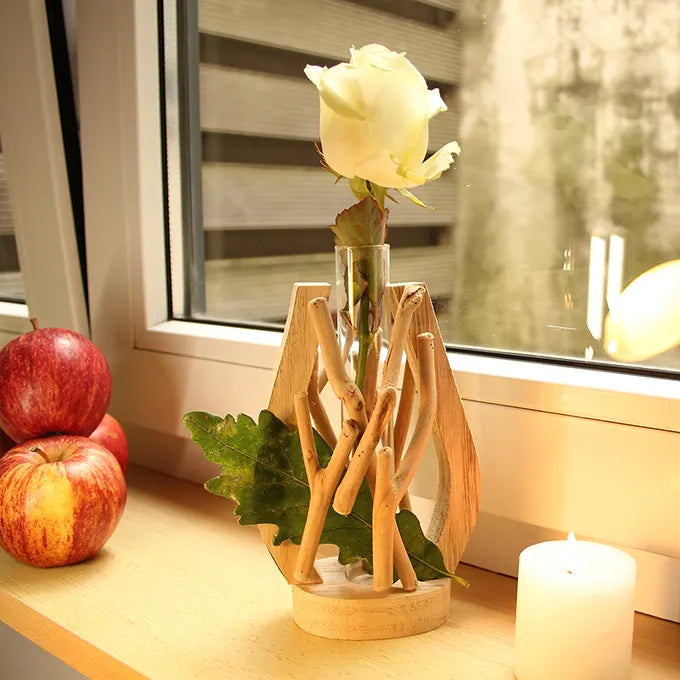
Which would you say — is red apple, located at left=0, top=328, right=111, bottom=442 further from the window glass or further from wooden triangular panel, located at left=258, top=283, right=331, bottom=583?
the window glass

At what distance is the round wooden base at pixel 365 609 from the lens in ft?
1.83

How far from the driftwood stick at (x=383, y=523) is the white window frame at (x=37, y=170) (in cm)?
59

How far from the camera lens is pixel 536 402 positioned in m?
Answer: 0.62

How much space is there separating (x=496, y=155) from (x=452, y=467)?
0.26m

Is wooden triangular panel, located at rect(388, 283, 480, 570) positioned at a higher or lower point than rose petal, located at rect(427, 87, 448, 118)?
lower

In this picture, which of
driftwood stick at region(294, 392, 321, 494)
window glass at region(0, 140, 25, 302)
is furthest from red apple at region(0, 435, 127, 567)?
window glass at region(0, 140, 25, 302)

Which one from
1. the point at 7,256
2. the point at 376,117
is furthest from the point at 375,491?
the point at 7,256

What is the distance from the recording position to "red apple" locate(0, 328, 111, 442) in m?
0.75

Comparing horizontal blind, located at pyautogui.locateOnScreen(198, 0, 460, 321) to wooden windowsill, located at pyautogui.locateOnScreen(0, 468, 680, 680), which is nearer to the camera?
wooden windowsill, located at pyautogui.locateOnScreen(0, 468, 680, 680)

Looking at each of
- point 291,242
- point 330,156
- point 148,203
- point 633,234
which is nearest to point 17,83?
point 148,203

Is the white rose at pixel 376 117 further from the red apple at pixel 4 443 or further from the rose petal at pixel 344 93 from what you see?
the red apple at pixel 4 443

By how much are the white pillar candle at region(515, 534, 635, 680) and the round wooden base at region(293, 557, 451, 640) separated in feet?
0.28

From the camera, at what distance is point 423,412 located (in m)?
0.55

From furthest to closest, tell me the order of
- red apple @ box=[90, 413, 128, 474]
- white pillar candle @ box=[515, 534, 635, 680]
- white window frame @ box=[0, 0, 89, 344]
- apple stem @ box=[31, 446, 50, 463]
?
1. white window frame @ box=[0, 0, 89, 344]
2. red apple @ box=[90, 413, 128, 474]
3. apple stem @ box=[31, 446, 50, 463]
4. white pillar candle @ box=[515, 534, 635, 680]
